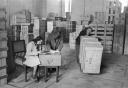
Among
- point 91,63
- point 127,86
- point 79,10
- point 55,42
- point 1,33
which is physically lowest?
point 127,86

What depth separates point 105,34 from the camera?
25.7ft

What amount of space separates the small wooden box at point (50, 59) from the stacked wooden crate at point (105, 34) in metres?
4.40

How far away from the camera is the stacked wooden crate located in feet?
25.6

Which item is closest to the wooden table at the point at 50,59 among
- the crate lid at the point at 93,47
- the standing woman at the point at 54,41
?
the standing woman at the point at 54,41

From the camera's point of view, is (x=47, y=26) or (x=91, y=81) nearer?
(x=91, y=81)

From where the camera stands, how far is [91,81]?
4195 millimetres

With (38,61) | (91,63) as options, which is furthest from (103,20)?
(38,61)

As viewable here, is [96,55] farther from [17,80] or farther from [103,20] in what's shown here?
[103,20]

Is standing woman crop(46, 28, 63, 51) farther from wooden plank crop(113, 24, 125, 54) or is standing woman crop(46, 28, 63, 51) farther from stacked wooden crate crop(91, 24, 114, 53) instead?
wooden plank crop(113, 24, 125, 54)

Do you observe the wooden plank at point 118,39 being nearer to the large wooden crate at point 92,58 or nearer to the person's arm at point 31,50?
the large wooden crate at point 92,58

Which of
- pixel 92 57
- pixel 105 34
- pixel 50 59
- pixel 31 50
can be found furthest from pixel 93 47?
pixel 105 34

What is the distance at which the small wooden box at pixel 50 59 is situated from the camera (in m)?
3.73

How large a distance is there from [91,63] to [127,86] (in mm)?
1128

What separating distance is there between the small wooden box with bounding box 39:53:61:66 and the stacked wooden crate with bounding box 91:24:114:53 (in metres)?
4.40
